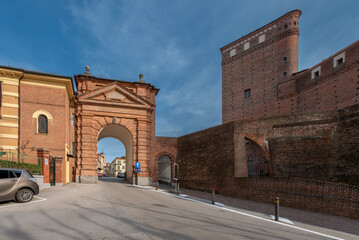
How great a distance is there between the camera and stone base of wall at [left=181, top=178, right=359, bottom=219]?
981 centimetres

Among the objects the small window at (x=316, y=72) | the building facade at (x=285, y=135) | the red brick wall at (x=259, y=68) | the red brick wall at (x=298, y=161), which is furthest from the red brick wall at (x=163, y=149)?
the small window at (x=316, y=72)

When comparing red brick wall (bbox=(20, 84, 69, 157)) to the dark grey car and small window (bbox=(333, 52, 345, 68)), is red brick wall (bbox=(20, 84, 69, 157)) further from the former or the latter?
small window (bbox=(333, 52, 345, 68))

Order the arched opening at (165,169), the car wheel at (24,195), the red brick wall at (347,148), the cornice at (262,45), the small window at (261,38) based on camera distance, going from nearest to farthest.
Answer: the car wheel at (24,195) < the red brick wall at (347,148) < the arched opening at (165,169) < the cornice at (262,45) < the small window at (261,38)

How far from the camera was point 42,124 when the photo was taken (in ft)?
61.8

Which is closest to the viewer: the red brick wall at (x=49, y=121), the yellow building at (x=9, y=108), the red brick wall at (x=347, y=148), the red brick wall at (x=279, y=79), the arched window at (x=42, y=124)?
the red brick wall at (x=347, y=148)

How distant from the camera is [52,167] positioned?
17.0 m

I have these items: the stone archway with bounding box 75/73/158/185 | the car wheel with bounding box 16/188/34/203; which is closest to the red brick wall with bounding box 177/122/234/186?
the stone archway with bounding box 75/73/158/185

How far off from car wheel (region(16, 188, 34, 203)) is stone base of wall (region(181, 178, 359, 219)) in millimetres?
12230

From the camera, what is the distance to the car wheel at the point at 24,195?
9.45 m

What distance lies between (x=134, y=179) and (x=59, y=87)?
11.8 meters

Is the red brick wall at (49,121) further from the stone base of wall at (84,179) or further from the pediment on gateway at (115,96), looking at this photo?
the pediment on gateway at (115,96)

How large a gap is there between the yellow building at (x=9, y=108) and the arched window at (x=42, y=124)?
150 cm

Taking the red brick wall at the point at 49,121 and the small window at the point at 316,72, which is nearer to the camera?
the red brick wall at the point at 49,121

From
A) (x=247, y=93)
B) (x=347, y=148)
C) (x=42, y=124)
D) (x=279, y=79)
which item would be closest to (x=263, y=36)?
(x=279, y=79)
